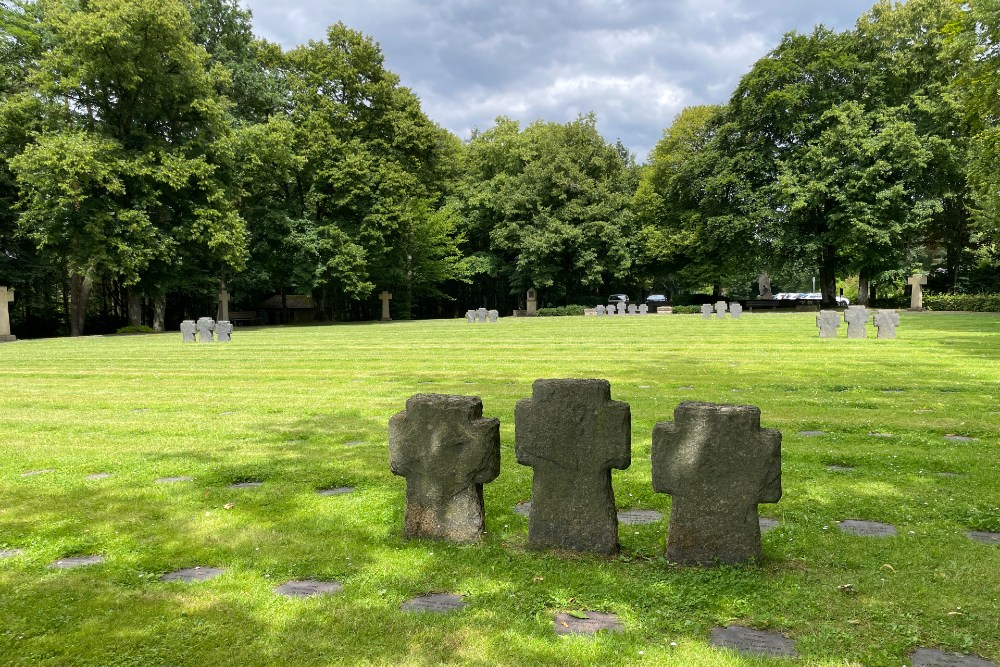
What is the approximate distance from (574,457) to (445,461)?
803mm

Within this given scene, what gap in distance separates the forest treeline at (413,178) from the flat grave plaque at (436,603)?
21.9 m

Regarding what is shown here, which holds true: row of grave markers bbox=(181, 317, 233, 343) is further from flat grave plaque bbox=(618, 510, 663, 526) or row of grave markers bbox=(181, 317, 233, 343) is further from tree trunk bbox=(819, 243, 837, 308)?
tree trunk bbox=(819, 243, 837, 308)

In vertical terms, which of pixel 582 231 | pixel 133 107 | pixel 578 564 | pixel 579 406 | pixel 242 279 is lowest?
pixel 578 564

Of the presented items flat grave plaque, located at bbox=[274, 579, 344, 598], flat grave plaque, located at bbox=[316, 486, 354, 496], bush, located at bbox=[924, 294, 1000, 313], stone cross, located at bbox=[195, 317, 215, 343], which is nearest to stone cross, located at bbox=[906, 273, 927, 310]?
bush, located at bbox=[924, 294, 1000, 313]

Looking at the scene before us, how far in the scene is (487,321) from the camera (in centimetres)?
3653

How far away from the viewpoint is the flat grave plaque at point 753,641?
109 inches

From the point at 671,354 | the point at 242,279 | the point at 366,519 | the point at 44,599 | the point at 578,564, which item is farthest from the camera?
the point at 242,279

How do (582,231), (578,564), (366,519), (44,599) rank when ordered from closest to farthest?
(44,599)
(578,564)
(366,519)
(582,231)

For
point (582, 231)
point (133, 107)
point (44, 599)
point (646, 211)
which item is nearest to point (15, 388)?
point (44, 599)

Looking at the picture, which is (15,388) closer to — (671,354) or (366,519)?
(366,519)

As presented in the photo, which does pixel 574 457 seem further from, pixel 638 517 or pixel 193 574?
pixel 193 574

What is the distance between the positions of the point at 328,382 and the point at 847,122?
1502 inches

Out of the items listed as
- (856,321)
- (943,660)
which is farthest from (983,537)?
(856,321)

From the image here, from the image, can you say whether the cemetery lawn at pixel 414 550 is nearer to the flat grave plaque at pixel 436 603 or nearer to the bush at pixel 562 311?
the flat grave plaque at pixel 436 603
